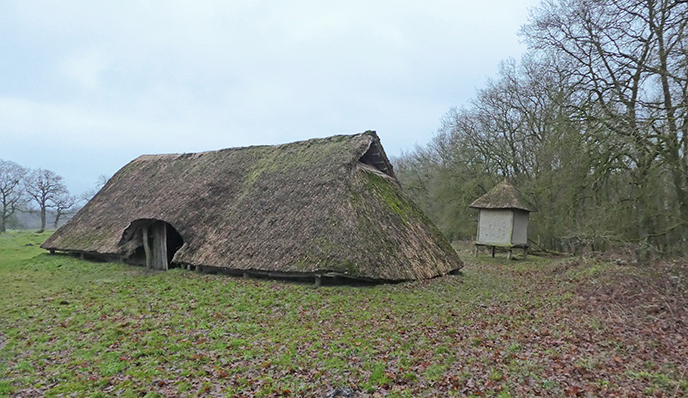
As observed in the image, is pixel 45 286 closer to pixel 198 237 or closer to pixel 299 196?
pixel 198 237

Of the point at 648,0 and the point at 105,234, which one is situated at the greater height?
the point at 648,0

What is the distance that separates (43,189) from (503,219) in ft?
144

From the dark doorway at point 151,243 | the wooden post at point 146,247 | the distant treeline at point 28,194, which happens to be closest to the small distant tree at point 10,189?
the distant treeline at point 28,194

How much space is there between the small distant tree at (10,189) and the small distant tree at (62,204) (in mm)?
2932

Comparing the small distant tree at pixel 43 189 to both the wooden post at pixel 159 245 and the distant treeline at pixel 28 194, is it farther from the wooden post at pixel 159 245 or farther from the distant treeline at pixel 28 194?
the wooden post at pixel 159 245

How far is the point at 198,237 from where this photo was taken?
13781 millimetres

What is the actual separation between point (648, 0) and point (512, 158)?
49.5ft

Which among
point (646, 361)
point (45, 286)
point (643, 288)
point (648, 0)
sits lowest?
point (45, 286)

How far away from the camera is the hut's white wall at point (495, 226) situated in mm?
19453

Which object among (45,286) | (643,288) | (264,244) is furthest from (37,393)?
(643,288)

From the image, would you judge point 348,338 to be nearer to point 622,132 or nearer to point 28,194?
point 622,132

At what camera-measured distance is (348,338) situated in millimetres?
6664

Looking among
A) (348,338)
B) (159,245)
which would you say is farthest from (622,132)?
(159,245)

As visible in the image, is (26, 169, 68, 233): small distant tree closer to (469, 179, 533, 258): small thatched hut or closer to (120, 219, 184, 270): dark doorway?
(120, 219, 184, 270): dark doorway
